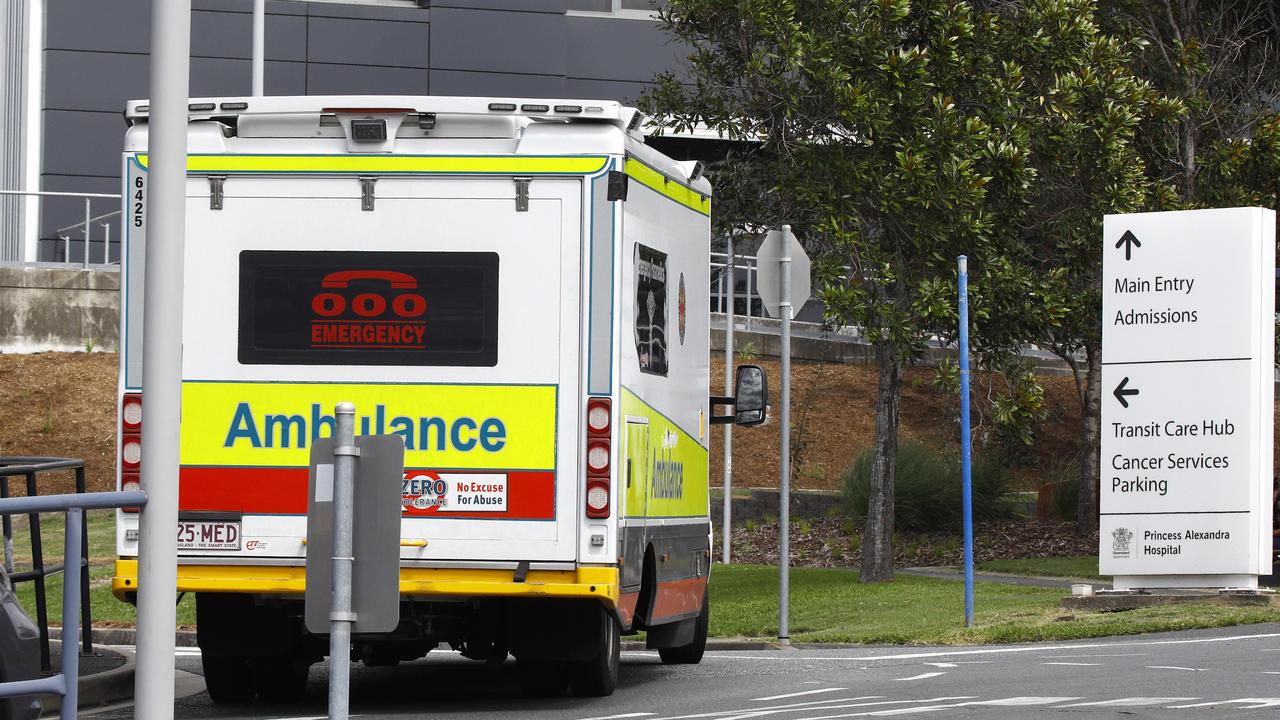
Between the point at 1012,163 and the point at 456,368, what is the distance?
429 inches

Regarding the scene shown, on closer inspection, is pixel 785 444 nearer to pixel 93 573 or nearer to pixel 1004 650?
pixel 1004 650

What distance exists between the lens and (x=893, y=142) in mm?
20141

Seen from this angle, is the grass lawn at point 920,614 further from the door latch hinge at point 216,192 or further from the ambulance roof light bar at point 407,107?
the door latch hinge at point 216,192

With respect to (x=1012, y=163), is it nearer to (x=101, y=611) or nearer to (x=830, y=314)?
(x=830, y=314)

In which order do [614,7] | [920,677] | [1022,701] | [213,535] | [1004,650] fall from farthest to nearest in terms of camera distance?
[614,7]
[1004,650]
[920,677]
[213,535]
[1022,701]

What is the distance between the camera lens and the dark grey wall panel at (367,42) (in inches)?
1371

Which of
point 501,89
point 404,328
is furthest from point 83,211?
point 404,328

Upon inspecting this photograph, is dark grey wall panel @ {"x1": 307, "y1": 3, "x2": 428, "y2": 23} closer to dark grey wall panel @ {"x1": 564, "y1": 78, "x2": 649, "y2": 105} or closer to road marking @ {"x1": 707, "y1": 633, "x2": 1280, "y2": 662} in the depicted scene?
dark grey wall panel @ {"x1": 564, "y1": 78, "x2": 649, "y2": 105}

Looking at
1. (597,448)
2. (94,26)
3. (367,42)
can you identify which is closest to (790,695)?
(597,448)

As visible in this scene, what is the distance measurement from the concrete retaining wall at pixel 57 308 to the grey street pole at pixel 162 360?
72.8 feet

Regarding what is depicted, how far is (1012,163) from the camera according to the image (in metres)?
20.0

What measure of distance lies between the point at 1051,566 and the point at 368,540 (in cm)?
1826

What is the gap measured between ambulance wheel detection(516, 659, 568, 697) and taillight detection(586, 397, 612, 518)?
1.25 m

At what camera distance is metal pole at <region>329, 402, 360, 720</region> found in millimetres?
5871
